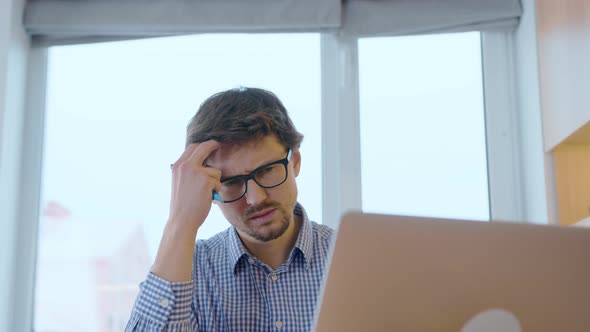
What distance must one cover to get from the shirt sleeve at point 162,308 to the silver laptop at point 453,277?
→ 615mm

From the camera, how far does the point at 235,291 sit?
156cm

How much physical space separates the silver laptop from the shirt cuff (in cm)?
61

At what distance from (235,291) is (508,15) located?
1614 millimetres

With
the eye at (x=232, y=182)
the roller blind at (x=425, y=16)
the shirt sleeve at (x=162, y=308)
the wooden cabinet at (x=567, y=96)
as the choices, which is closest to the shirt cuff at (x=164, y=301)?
the shirt sleeve at (x=162, y=308)

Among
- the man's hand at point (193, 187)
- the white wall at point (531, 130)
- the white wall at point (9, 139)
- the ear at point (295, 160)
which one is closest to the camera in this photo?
the man's hand at point (193, 187)

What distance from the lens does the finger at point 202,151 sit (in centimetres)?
157

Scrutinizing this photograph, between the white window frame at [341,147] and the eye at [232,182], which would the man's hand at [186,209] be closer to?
the eye at [232,182]

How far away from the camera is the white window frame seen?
2523 mm

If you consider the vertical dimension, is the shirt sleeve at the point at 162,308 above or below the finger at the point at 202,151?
below

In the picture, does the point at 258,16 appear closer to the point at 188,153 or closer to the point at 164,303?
the point at 188,153

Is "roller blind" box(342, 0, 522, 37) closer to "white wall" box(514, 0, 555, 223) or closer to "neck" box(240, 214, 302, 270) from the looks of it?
"white wall" box(514, 0, 555, 223)

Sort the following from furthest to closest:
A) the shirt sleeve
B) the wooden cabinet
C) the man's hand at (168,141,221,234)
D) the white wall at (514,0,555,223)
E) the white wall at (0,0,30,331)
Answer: the white wall at (0,0,30,331) < the white wall at (514,0,555,223) < the wooden cabinet < the man's hand at (168,141,221,234) < the shirt sleeve

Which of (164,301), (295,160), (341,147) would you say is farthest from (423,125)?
(164,301)

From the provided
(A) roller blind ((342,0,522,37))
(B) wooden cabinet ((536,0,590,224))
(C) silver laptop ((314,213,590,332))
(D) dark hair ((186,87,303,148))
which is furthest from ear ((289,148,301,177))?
(A) roller blind ((342,0,522,37))
